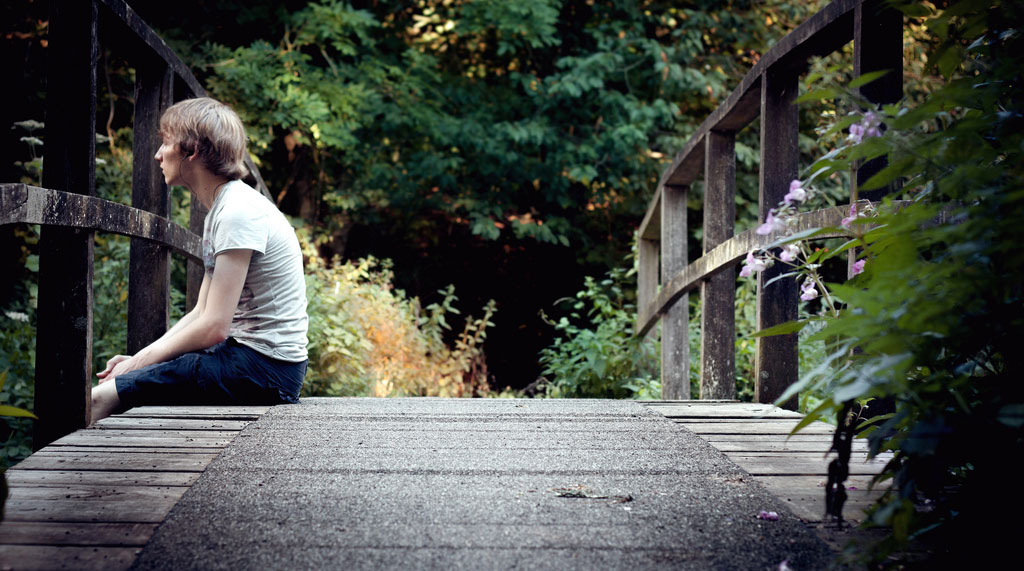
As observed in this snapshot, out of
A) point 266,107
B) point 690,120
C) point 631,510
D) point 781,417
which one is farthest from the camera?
point 690,120

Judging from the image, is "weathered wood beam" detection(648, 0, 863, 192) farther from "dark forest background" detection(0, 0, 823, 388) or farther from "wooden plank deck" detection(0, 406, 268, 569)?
"dark forest background" detection(0, 0, 823, 388)

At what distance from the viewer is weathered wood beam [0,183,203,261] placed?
158cm

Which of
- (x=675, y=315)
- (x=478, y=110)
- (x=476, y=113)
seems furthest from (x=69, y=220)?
(x=478, y=110)

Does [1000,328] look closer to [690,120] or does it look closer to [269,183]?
[690,120]

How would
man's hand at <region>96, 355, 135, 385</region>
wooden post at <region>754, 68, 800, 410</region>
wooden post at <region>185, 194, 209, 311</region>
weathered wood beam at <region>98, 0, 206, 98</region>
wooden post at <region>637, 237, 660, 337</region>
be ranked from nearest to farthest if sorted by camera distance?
weathered wood beam at <region>98, 0, 206, 98</region>, man's hand at <region>96, 355, 135, 385</region>, wooden post at <region>754, 68, 800, 410</region>, wooden post at <region>185, 194, 209, 311</region>, wooden post at <region>637, 237, 660, 337</region>

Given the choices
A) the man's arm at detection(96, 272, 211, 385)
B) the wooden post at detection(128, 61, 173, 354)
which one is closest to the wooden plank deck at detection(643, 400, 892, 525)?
the man's arm at detection(96, 272, 211, 385)

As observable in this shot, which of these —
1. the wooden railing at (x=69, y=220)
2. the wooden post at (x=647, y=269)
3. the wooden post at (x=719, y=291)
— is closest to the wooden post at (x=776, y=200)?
the wooden post at (x=719, y=291)

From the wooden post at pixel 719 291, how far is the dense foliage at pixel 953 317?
1783mm

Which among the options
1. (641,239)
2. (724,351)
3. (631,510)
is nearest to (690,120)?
(641,239)

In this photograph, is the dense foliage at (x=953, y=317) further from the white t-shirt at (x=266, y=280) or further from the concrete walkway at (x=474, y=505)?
the white t-shirt at (x=266, y=280)

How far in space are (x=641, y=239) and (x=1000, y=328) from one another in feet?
14.9

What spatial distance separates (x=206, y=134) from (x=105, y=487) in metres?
1.41

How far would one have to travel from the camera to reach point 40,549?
1203mm

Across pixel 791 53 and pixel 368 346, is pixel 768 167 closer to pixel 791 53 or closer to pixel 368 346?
pixel 791 53
